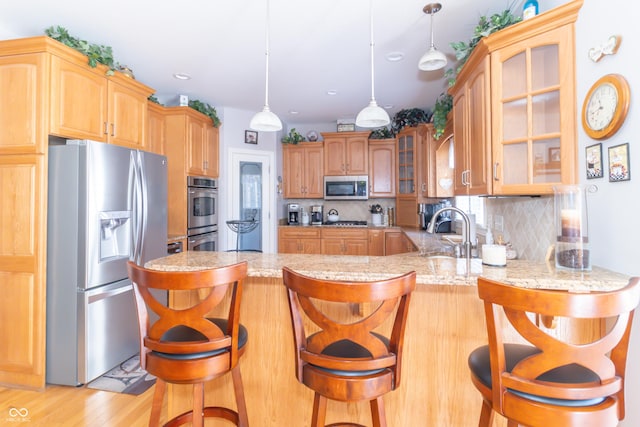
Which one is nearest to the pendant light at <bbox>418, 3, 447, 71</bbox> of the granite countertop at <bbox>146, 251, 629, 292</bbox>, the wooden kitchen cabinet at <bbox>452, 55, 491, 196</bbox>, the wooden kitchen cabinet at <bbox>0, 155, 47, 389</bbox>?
the wooden kitchen cabinet at <bbox>452, 55, 491, 196</bbox>

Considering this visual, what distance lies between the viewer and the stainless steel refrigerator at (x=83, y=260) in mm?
2273

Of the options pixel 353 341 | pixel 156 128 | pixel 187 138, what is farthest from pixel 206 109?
pixel 353 341

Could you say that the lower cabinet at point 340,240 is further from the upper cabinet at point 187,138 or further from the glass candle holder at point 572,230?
the glass candle holder at point 572,230

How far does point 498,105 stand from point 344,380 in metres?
1.67

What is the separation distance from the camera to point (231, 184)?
4629mm

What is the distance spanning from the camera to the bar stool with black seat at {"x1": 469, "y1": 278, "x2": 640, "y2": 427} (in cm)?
90

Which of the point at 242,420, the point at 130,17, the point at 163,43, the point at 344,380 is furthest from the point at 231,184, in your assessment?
the point at 344,380

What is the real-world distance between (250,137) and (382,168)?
6.95 ft

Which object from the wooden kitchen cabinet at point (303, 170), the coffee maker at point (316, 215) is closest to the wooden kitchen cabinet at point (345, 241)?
the coffee maker at point (316, 215)

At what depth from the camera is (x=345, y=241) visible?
16.4 ft

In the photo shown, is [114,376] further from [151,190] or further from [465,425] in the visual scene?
[465,425]

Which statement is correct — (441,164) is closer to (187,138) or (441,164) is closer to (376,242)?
(376,242)

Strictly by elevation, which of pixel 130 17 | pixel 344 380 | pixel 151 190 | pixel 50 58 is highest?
pixel 130 17

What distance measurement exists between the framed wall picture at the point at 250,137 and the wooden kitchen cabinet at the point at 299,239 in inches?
55.1
